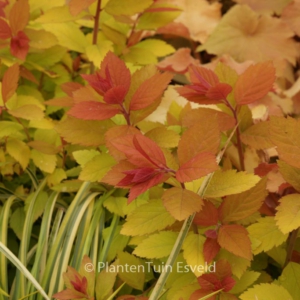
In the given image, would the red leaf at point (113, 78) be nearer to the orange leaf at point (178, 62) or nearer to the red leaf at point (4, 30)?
the red leaf at point (4, 30)

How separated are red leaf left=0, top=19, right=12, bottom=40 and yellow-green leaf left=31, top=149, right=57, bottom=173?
0.26 m

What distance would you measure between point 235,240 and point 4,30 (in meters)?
0.68

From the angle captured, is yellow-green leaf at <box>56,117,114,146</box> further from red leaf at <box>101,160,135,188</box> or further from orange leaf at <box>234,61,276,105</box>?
orange leaf at <box>234,61,276,105</box>

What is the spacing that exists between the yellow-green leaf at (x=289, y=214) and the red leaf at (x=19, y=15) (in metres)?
0.69

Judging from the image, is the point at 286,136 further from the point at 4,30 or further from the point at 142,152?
the point at 4,30

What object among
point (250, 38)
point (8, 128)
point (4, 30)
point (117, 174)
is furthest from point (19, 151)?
point (250, 38)

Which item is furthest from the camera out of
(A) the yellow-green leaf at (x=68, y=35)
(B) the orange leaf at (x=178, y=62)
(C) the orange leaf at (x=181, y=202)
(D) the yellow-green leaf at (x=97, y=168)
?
(B) the orange leaf at (x=178, y=62)

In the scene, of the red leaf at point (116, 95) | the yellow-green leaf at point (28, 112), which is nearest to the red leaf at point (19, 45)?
the yellow-green leaf at point (28, 112)

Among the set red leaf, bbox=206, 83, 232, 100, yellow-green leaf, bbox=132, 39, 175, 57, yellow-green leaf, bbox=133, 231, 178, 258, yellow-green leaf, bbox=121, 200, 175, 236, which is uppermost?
red leaf, bbox=206, 83, 232, 100

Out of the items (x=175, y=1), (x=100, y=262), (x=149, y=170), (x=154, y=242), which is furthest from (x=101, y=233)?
(x=175, y=1)

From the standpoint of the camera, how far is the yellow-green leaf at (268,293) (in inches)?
26.3

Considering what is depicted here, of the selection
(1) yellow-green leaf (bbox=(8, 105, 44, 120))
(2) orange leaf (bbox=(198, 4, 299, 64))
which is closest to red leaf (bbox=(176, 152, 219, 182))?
(1) yellow-green leaf (bbox=(8, 105, 44, 120))

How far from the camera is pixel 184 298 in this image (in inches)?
28.5

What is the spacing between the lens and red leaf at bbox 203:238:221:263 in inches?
27.1
